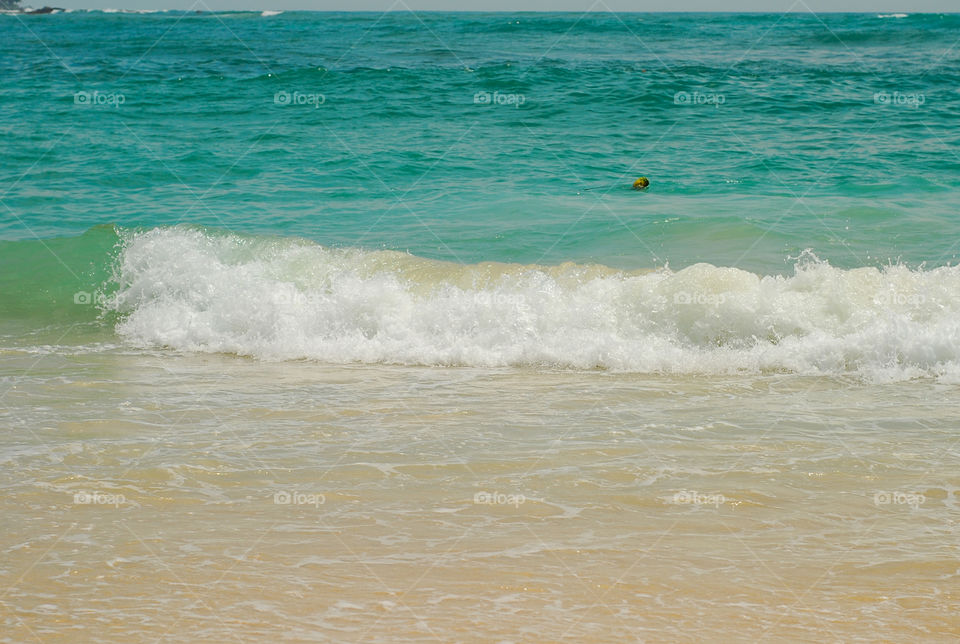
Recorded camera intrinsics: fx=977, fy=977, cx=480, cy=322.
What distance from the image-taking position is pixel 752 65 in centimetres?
2331

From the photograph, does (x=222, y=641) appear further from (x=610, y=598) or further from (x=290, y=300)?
(x=290, y=300)

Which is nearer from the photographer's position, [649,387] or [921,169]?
[649,387]

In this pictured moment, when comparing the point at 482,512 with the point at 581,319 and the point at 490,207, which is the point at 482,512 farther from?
the point at 490,207

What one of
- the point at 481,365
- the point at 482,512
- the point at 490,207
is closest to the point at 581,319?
the point at 481,365

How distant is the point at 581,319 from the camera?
8.26m

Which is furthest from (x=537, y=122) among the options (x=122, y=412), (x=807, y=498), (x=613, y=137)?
(x=807, y=498)

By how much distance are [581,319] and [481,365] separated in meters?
1.15

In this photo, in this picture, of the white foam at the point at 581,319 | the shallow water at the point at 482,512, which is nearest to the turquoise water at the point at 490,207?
the white foam at the point at 581,319

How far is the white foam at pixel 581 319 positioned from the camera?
743 cm

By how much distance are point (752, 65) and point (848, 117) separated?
6499 mm

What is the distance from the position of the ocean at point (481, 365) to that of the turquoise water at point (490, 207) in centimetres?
6

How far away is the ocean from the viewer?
373 centimetres

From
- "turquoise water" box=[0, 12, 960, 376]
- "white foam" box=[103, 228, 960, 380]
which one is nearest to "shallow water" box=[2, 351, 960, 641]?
"white foam" box=[103, 228, 960, 380]

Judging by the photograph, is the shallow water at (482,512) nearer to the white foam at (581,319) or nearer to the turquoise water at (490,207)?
the white foam at (581,319)
